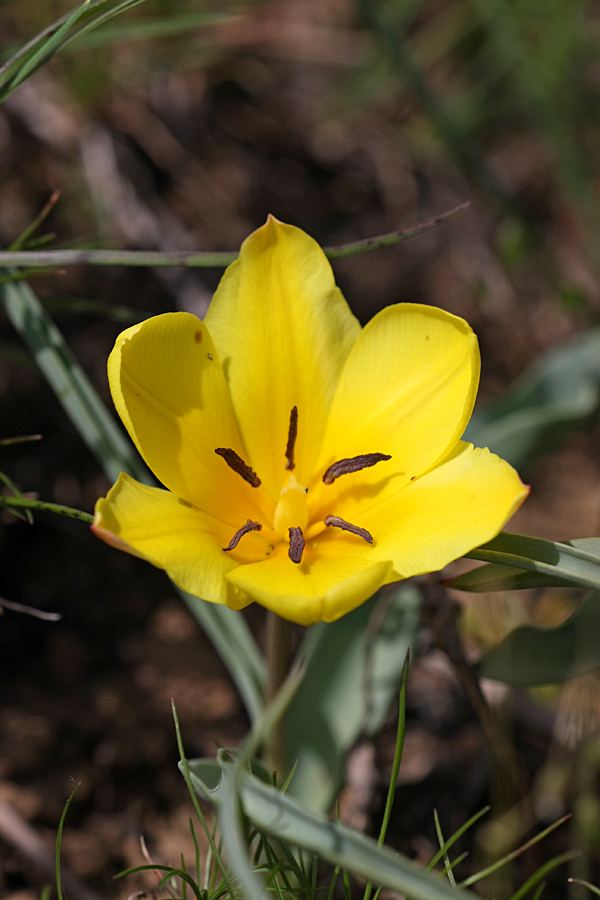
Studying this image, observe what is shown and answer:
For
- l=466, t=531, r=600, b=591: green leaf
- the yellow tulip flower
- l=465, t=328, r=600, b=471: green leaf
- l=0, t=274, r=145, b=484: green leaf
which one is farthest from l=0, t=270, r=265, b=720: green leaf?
l=465, t=328, r=600, b=471: green leaf

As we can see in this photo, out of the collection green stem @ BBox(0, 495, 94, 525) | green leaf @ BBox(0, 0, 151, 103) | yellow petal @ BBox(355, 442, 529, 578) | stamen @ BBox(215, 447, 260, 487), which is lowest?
yellow petal @ BBox(355, 442, 529, 578)

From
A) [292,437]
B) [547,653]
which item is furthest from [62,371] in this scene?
[547,653]

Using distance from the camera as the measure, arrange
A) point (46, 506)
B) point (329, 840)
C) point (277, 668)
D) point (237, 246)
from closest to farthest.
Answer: point (329, 840)
point (46, 506)
point (277, 668)
point (237, 246)

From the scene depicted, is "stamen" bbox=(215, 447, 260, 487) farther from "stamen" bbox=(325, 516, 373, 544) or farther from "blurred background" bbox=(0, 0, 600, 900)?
"blurred background" bbox=(0, 0, 600, 900)

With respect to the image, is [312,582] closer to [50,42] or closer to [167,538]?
[167,538]

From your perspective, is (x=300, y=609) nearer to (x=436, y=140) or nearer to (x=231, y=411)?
(x=231, y=411)

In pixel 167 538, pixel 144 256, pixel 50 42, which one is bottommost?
pixel 167 538
